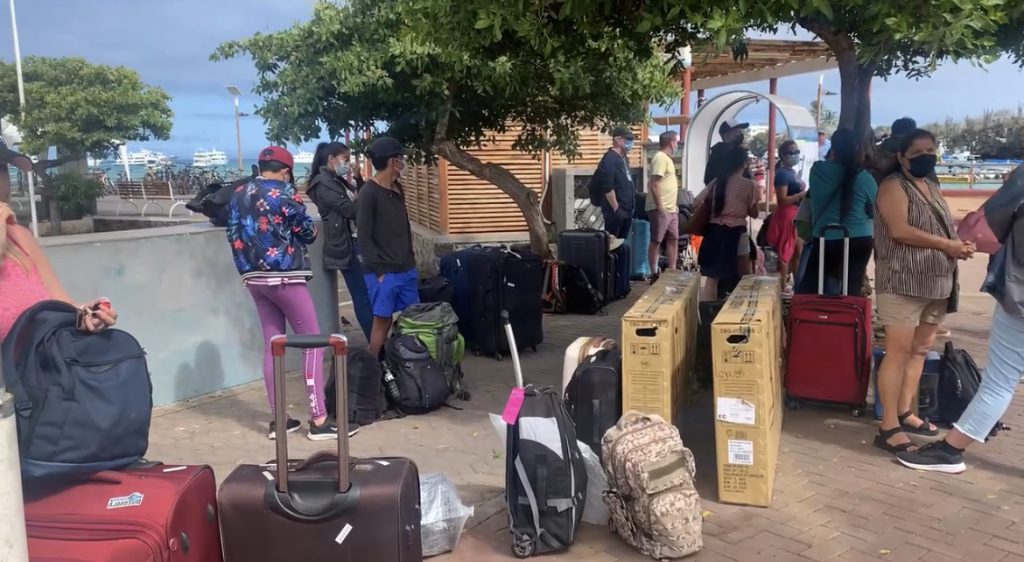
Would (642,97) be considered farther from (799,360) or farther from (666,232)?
(799,360)

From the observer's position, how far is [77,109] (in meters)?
14.4

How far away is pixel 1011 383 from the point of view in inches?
165

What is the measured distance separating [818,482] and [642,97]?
490cm

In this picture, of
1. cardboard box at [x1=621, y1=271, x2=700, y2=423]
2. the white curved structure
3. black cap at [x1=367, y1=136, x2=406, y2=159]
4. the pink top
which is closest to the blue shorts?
black cap at [x1=367, y1=136, x2=406, y2=159]

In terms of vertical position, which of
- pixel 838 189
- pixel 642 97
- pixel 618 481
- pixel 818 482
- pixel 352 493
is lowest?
pixel 818 482

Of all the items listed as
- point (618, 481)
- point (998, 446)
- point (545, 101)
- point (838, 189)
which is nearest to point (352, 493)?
point (618, 481)

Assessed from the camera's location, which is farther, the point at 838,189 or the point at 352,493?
the point at 838,189

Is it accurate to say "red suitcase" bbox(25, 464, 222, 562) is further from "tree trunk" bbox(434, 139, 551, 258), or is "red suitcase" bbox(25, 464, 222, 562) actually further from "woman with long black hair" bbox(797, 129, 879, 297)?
"tree trunk" bbox(434, 139, 551, 258)

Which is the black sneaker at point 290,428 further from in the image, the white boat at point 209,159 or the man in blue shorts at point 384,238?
the white boat at point 209,159

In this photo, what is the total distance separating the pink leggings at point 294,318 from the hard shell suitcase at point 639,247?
6.36 metres

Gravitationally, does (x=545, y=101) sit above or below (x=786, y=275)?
above

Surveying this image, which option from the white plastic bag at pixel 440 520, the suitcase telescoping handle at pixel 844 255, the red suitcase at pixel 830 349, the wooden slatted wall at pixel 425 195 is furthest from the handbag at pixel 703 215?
the wooden slatted wall at pixel 425 195

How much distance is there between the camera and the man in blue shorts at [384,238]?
579cm

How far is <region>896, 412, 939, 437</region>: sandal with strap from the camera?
4836mm
